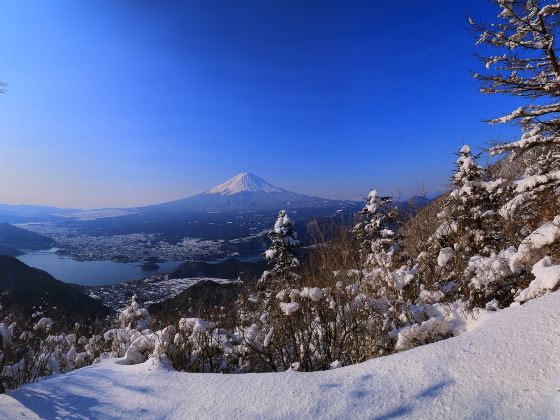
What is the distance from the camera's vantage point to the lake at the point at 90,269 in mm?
59156

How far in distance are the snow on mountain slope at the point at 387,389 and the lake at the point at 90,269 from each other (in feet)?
187

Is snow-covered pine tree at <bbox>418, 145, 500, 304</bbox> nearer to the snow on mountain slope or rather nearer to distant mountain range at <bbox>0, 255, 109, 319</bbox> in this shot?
the snow on mountain slope

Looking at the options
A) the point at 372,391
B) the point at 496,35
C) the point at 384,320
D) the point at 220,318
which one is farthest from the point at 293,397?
the point at 496,35

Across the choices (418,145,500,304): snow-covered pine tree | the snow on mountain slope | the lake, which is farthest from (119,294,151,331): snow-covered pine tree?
the lake

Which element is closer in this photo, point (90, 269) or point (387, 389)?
point (387, 389)

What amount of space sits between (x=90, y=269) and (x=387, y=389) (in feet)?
261

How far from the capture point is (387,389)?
2.30m

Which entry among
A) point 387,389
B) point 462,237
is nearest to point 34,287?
point 462,237

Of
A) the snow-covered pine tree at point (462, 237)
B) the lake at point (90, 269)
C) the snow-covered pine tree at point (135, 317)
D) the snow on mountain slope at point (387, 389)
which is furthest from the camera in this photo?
the lake at point (90, 269)

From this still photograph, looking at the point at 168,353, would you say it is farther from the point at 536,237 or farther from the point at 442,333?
the point at 536,237

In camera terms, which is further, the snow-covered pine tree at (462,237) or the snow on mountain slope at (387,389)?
the snow-covered pine tree at (462,237)

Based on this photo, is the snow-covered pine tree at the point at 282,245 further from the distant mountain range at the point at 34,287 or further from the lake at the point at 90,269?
the lake at the point at 90,269

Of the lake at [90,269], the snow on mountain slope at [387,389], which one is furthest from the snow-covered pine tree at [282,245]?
the lake at [90,269]

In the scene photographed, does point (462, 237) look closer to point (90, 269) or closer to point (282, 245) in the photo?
point (282, 245)
